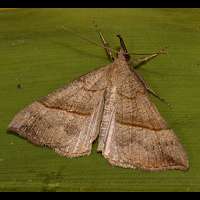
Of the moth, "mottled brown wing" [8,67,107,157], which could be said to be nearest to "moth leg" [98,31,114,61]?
the moth

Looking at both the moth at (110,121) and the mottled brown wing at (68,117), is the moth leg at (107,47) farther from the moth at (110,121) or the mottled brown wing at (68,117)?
the mottled brown wing at (68,117)

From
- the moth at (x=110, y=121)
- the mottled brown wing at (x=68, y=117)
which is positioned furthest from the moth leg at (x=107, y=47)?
the mottled brown wing at (x=68, y=117)

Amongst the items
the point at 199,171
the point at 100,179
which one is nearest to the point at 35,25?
the point at 100,179

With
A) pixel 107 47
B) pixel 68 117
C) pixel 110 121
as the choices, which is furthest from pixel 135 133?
pixel 107 47

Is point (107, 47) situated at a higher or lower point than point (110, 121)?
higher

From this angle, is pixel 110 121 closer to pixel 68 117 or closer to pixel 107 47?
pixel 68 117

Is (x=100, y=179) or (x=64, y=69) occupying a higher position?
(x=64, y=69)

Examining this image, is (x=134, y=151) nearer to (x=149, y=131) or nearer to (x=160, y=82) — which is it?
(x=149, y=131)
